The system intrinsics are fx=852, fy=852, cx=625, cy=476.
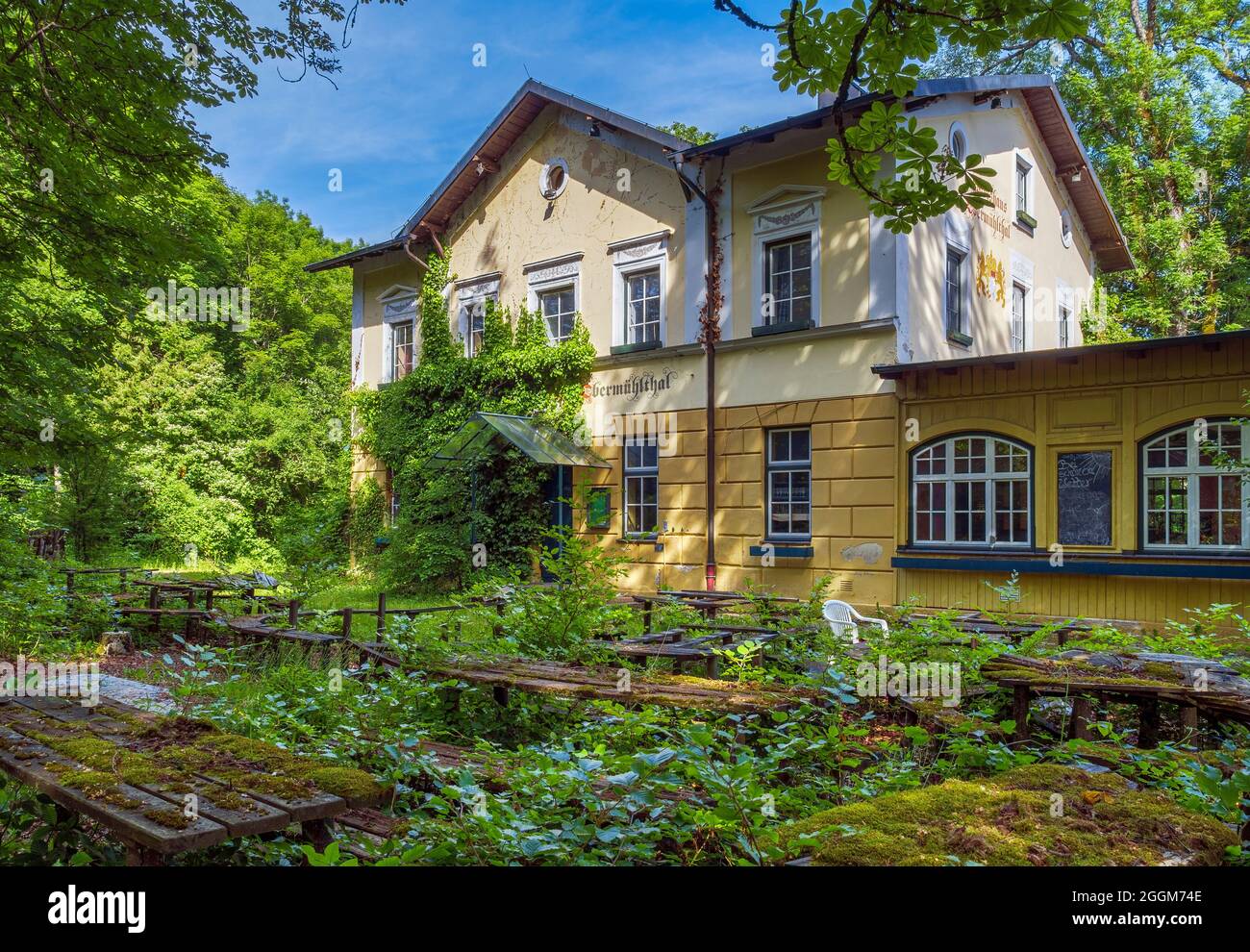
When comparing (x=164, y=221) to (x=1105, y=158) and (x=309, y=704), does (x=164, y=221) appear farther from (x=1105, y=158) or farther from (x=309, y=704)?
(x=1105, y=158)

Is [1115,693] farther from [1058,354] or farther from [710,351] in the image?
[710,351]

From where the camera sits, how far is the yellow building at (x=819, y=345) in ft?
38.0

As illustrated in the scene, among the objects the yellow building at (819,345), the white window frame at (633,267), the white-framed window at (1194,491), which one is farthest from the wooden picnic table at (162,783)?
the white window frame at (633,267)

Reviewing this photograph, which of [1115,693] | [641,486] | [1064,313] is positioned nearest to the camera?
[1115,693]

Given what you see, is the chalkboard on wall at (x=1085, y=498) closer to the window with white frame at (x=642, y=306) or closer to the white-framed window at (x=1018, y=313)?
the white-framed window at (x=1018, y=313)

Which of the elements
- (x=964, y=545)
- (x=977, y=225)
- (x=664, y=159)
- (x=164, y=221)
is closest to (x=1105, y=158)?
(x=977, y=225)

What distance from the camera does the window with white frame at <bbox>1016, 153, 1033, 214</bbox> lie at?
53.7ft

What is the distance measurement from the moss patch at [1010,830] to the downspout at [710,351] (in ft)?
39.3

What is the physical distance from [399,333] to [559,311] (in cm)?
536

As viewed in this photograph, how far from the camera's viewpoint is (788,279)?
46.6 feet

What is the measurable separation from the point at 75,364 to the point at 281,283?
23.7m

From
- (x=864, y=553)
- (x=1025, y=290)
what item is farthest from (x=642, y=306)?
(x=1025, y=290)

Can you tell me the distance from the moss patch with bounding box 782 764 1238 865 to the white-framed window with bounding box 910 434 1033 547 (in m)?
10.1

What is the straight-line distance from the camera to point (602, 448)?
1644 cm
